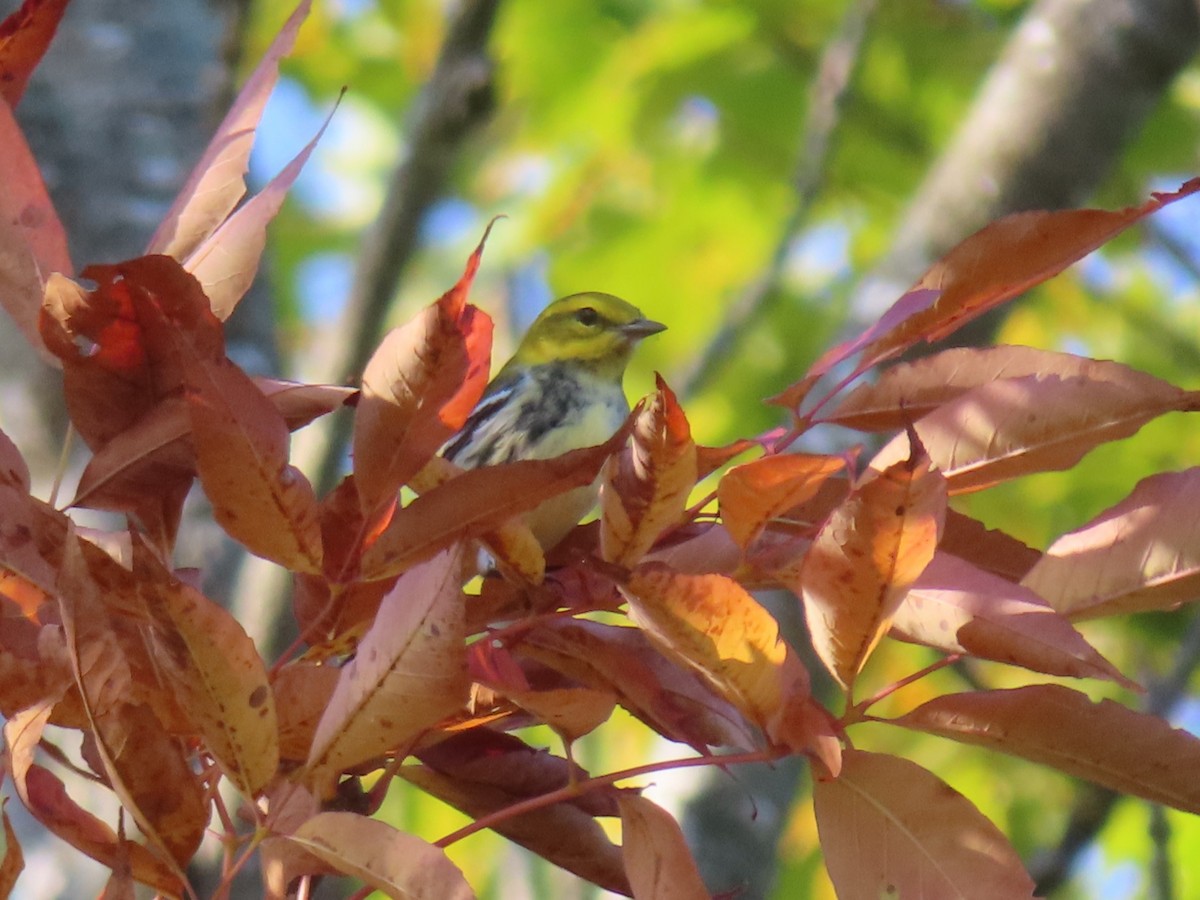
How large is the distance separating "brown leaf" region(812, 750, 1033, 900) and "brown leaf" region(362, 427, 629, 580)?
0.21 m

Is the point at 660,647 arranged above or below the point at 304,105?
below

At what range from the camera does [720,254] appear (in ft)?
14.6

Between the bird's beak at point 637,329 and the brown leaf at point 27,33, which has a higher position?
the bird's beak at point 637,329

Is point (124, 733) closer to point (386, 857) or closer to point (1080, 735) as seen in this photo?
point (386, 857)

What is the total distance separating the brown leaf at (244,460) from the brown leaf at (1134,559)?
0.40 m

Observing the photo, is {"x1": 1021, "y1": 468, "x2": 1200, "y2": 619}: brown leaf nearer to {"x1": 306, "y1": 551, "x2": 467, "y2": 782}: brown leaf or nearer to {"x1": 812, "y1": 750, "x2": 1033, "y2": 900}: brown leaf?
{"x1": 812, "y1": 750, "x2": 1033, "y2": 900}: brown leaf

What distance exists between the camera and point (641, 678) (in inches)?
32.2

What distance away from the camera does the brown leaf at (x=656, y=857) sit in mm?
765

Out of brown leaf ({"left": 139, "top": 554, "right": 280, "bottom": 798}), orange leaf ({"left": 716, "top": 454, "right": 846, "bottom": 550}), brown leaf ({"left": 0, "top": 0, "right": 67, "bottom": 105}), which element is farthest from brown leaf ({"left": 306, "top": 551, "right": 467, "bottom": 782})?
brown leaf ({"left": 0, "top": 0, "right": 67, "bottom": 105})

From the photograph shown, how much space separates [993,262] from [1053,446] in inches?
4.6

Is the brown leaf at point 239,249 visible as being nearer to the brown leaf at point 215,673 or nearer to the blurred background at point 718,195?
the brown leaf at point 215,673

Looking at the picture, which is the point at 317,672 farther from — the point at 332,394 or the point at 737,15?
the point at 737,15

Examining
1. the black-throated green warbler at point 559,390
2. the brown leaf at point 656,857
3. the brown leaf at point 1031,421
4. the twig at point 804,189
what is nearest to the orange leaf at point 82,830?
the brown leaf at point 656,857

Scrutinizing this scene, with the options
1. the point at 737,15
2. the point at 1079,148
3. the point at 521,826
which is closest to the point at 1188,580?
the point at 521,826
